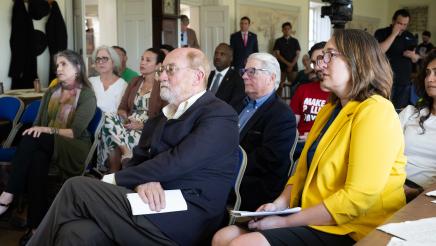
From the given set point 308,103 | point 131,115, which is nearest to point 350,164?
point 308,103

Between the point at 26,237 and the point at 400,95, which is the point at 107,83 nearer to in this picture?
the point at 26,237

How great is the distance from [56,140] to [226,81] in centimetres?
211

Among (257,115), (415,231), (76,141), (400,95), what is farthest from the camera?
(400,95)

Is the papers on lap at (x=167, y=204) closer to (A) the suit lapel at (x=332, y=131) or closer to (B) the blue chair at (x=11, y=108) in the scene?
(A) the suit lapel at (x=332, y=131)

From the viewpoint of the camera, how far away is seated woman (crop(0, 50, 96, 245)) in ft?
9.41

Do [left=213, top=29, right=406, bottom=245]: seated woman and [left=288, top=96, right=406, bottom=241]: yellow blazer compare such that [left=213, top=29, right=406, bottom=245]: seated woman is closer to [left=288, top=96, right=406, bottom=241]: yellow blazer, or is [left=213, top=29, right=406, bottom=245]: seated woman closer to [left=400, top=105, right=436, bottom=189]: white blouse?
[left=288, top=96, right=406, bottom=241]: yellow blazer

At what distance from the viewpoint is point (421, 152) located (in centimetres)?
229

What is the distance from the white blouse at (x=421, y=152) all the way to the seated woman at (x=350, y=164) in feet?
2.33

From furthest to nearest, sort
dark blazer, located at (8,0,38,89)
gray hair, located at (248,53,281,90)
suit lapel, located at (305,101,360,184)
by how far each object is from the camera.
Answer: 1. dark blazer, located at (8,0,38,89)
2. gray hair, located at (248,53,281,90)
3. suit lapel, located at (305,101,360,184)

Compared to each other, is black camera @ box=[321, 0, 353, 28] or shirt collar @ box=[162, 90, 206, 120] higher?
black camera @ box=[321, 0, 353, 28]

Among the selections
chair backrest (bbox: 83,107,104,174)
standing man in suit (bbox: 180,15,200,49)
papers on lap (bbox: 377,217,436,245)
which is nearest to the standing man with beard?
chair backrest (bbox: 83,107,104,174)

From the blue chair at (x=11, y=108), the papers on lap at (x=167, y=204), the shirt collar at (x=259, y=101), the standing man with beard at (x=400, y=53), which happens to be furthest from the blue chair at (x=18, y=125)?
the standing man with beard at (x=400, y=53)

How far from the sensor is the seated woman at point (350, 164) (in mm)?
1502

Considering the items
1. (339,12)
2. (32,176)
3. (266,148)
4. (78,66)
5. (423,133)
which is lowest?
(32,176)
